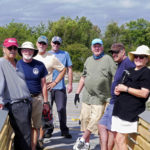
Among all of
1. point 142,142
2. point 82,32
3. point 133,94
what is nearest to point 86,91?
point 133,94

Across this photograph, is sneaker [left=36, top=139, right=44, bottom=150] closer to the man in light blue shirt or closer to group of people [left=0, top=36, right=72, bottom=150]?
group of people [left=0, top=36, right=72, bottom=150]

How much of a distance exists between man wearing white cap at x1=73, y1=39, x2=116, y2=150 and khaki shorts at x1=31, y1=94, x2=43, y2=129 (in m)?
0.95

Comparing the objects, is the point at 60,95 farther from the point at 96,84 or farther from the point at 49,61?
the point at 96,84

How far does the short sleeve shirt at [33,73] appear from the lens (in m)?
4.74

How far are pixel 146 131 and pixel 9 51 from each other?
2.05 m

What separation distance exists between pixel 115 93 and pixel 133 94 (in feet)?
1.22

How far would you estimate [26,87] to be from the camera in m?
4.32

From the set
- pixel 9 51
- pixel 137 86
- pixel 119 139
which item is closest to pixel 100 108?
pixel 119 139

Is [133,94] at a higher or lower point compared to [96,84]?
higher

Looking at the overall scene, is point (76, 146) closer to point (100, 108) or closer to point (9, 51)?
point (100, 108)

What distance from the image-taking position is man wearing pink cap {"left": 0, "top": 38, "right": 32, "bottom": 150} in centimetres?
417

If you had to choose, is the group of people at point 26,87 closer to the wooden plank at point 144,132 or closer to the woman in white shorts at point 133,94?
the woman in white shorts at point 133,94

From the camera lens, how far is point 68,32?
64312 millimetres

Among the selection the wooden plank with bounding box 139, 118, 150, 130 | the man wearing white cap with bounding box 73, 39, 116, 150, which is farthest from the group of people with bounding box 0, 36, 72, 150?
the wooden plank with bounding box 139, 118, 150, 130
